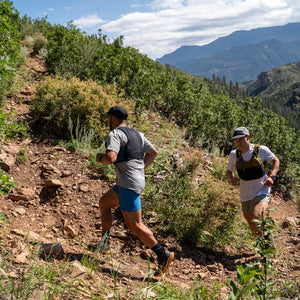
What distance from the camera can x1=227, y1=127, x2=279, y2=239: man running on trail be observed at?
4.04 m

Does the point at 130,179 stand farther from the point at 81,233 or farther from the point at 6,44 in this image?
the point at 6,44

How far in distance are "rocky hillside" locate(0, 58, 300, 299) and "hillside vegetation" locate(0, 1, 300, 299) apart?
0.11 metres

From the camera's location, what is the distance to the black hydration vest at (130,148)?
125 inches

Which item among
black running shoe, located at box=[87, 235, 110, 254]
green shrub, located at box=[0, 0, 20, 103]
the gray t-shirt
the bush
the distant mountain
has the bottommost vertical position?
black running shoe, located at box=[87, 235, 110, 254]

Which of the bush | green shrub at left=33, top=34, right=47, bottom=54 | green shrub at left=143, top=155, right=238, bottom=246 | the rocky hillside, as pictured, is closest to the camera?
the rocky hillside

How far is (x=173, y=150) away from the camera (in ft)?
23.0

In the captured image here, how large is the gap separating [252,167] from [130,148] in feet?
6.60

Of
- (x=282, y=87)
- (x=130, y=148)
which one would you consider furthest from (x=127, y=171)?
(x=282, y=87)

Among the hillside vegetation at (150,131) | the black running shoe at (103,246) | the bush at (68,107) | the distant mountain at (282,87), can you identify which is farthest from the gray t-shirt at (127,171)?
the distant mountain at (282,87)

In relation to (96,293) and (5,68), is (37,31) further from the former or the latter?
(96,293)

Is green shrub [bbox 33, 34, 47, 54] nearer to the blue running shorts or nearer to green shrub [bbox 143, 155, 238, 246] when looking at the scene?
green shrub [bbox 143, 155, 238, 246]

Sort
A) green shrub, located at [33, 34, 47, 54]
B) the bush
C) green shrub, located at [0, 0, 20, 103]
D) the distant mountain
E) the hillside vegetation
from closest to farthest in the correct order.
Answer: green shrub, located at [0, 0, 20, 103], the hillside vegetation, the bush, green shrub, located at [33, 34, 47, 54], the distant mountain

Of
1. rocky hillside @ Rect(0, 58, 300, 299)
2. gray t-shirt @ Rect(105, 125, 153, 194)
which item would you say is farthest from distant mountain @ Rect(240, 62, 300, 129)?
gray t-shirt @ Rect(105, 125, 153, 194)

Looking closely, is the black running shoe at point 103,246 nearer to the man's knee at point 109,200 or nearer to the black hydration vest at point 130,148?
the man's knee at point 109,200
